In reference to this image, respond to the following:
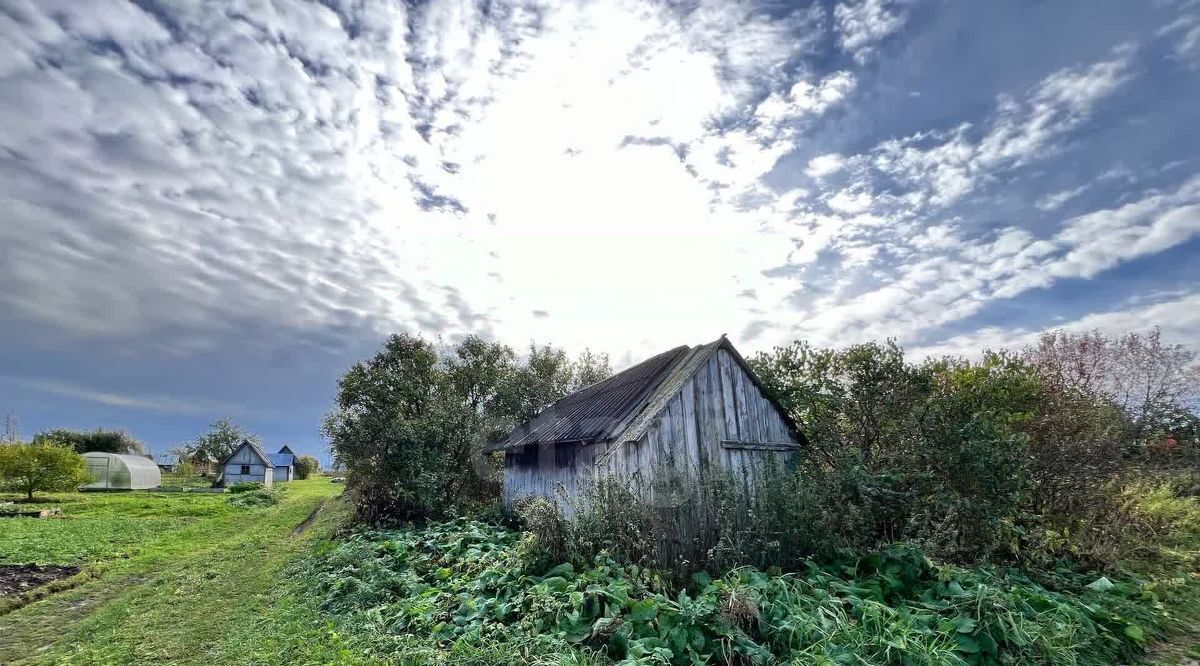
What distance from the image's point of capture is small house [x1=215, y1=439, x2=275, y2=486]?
51.8 meters

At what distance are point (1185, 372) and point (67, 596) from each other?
1308 inches

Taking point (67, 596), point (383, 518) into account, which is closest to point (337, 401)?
point (383, 518)

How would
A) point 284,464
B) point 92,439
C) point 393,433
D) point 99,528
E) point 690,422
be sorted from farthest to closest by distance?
point 284,464
point 92,439
point 99,528
point 393,433
point 690,422

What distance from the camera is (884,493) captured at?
952cm

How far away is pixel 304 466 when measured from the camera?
2926 inches

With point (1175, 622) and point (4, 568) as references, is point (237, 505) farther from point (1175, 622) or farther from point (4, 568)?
point (1175, 622)

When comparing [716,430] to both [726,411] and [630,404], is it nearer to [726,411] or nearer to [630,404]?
[726,411]

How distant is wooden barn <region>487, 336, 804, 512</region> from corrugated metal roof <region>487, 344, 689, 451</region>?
0.20 feet

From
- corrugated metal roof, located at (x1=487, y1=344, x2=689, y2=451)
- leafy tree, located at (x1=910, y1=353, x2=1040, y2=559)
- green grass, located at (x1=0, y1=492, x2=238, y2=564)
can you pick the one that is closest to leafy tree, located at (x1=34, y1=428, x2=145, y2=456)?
green grass, located at (x1=0, y1=492, x2=238, y2=564)

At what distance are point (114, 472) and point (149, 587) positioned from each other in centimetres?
4170

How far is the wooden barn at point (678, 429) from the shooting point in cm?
1207

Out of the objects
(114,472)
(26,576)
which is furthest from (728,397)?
(114,472)

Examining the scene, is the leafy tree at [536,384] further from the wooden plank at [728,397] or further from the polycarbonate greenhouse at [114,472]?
the polycarbonate greenhouse at [114,472]

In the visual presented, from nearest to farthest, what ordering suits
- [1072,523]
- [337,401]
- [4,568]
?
[1072,523]
[4,568]
[337,401]
